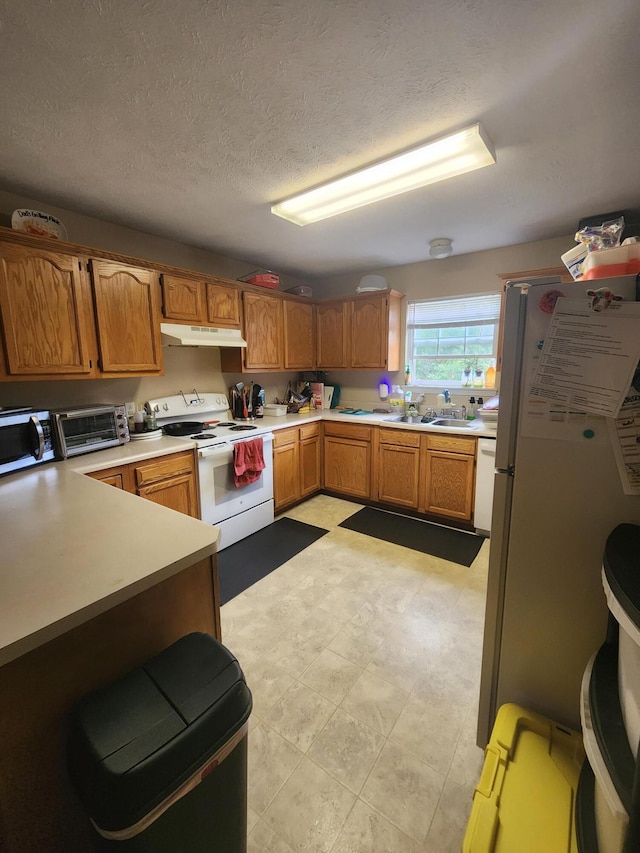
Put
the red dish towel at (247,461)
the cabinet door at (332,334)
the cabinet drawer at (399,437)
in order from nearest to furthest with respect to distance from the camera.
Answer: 1. the red dish towel at (247,461)
2. the cabinet drawer at (399,437)
3. the cabinet door at (332,334)

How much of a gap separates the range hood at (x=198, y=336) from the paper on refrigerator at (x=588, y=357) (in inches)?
95.7

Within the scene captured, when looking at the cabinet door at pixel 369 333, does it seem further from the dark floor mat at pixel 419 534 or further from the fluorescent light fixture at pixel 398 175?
the dark floor mat at pixel 419 534

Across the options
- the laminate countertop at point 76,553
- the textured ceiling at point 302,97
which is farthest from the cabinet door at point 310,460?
the laminate countertop at point 76,553

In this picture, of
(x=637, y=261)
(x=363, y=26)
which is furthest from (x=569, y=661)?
(x=363, y=26)

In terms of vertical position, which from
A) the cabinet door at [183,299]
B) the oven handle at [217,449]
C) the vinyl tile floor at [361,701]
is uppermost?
the cabinet door at [183,299]

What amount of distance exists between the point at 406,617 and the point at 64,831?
169cm

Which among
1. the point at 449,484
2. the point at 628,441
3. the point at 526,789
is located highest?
the point at 628,441

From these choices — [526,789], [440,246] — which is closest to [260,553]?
[526,789]

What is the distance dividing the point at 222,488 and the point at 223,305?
1574 mm

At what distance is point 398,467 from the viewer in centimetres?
345

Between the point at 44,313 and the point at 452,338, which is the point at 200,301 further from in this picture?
the point at 452,338

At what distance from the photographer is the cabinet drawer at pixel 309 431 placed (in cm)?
366

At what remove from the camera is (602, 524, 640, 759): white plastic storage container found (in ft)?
2.33

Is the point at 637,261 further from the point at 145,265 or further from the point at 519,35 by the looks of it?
the point at 145,265
